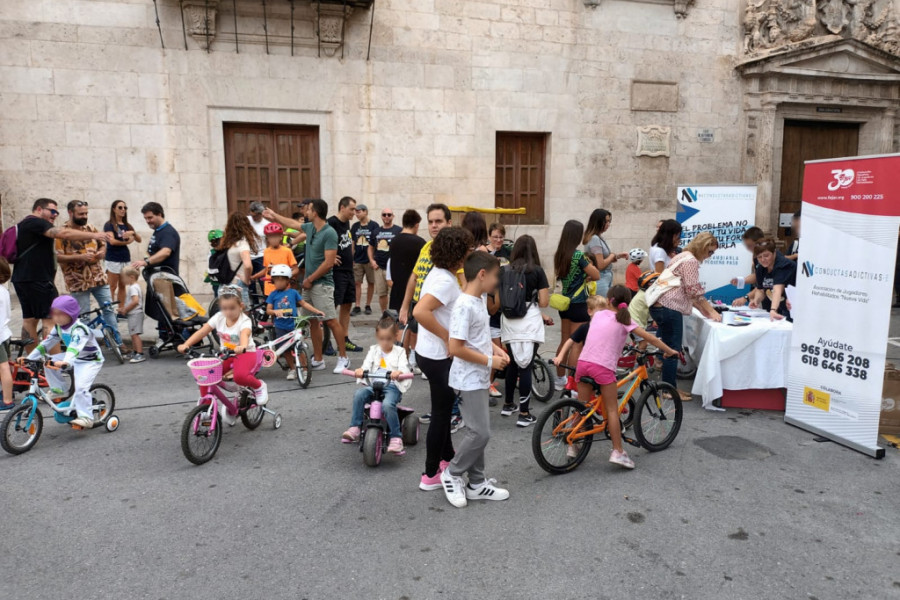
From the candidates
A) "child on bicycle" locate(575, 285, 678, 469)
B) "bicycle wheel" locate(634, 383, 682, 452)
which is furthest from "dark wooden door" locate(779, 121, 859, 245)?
"child on bicycle" locate(575, 285, 678, 469)

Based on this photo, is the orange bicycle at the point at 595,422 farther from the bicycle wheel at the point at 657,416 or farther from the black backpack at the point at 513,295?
the black backpack at the point at 513,295

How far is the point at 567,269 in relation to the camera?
6.38 meters

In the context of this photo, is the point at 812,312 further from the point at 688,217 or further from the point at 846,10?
the point at 846,10

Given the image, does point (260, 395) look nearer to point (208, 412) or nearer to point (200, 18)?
point (208, 412)

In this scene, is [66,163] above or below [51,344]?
above

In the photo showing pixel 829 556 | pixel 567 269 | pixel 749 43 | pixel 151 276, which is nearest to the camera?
pixel 829 556

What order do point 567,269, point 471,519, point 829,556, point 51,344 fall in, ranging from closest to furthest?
point 829,556
point 471,519
point 51,344
point 567,269

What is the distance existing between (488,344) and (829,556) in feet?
7.31

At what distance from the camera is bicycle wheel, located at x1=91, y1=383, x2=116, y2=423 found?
18.2 ft

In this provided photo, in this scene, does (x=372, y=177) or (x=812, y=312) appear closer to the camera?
(x=812, y=312)

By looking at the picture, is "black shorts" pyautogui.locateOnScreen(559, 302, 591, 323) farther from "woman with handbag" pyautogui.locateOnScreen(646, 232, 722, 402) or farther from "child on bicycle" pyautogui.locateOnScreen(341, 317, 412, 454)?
"child on bicycle" pyautogui.locateOnScreen(341, 317, 412, 454)

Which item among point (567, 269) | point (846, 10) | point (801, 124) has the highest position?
point (846, 10)

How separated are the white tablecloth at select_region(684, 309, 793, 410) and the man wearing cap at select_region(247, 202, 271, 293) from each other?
5251mm

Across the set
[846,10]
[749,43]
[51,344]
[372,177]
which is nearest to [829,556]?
[51,344]
